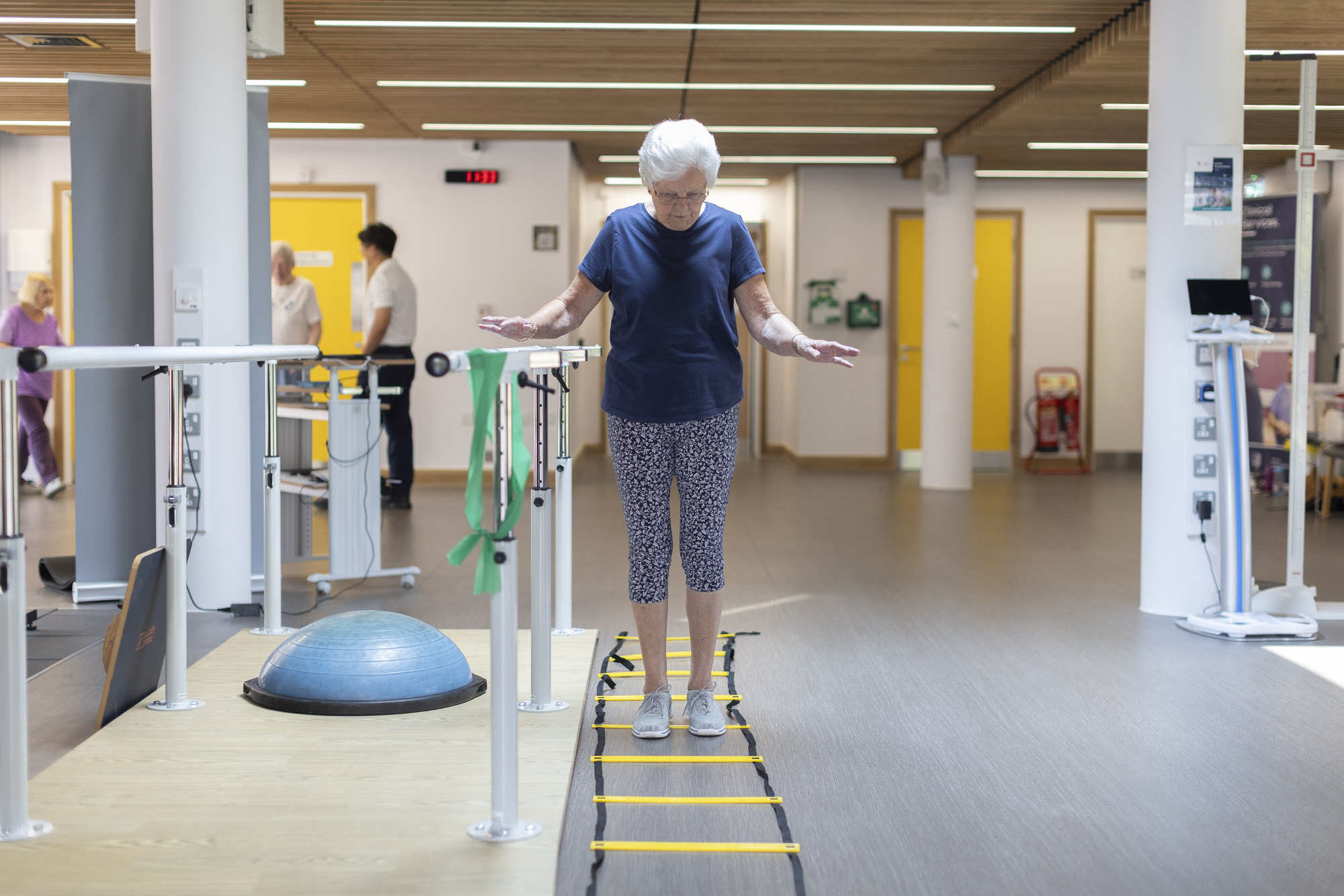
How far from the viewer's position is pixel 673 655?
3744mm

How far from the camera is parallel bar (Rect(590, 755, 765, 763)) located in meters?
2.82

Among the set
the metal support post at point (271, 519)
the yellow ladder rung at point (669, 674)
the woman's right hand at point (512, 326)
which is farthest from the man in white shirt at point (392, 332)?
the woman's right hand at point (512, 326)

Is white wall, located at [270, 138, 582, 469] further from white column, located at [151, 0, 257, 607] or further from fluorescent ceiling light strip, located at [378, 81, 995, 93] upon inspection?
white column, located at [151, 0, 257, 607]

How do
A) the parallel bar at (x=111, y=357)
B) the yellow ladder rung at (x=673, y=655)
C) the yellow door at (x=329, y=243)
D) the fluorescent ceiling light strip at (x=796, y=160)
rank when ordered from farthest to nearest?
the fluorescent ceiling light strip at (x=796, y=160) → the yellow door at (x=329, y=243) → the yellow ladder rung at (x=673, y=655) → the parallel bar at (x=111, y=357)

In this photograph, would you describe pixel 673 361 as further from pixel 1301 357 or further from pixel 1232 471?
pixel 1301 357

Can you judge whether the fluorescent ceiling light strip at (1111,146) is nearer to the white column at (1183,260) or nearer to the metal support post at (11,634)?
the white column at (1183,260)

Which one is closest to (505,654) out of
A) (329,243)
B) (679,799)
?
(679,799)

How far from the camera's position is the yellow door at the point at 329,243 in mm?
9547

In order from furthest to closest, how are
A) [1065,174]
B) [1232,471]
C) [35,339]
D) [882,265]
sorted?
[882,265], [1065,174], [35,339], [1232,471]

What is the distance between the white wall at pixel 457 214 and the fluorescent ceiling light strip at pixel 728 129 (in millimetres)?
493

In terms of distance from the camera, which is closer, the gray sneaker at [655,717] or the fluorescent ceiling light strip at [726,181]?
the gray sneaker at [655,717]

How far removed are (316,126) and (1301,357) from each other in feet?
22.4

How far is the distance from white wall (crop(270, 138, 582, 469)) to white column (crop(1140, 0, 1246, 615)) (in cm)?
554

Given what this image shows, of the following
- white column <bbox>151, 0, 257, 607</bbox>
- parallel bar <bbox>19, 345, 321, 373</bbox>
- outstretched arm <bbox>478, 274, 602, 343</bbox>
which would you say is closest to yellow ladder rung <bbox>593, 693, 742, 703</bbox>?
outstretched arm <bbox>478, 274, 602, 343</bbox>
